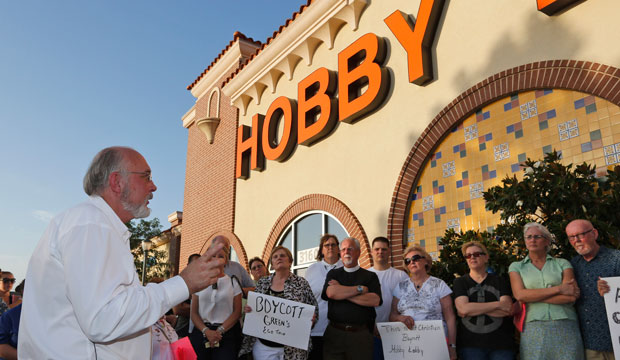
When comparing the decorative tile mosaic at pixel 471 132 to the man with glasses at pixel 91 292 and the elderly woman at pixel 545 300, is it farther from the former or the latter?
the man with glasses at pixel 91 292

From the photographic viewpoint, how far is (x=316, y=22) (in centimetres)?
1021

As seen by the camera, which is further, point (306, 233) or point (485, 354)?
point (306, 233)

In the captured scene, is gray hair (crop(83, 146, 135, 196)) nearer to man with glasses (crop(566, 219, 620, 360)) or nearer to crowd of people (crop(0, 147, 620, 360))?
crowd of people (crop(0, 147, 620, 360))

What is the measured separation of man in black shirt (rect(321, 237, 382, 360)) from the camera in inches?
187

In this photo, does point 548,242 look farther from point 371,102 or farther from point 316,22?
point 316,22

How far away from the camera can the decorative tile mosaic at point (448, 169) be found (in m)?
7.10

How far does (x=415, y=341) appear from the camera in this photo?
15.3 ft

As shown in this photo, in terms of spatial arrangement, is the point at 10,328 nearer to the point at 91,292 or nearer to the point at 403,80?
the point at 91,292

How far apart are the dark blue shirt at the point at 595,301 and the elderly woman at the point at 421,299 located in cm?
122

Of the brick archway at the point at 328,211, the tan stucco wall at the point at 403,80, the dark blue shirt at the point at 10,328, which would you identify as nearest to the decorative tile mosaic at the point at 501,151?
the tan stucco wall at the point at 403,80

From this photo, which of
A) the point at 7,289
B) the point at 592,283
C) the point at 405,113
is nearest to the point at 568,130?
the point at 592,283

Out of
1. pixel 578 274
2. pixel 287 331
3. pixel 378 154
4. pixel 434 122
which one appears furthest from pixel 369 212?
pixel 578 274

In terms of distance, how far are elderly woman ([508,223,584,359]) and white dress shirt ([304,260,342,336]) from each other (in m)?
2.32

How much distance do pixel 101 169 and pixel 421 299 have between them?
3.81m
